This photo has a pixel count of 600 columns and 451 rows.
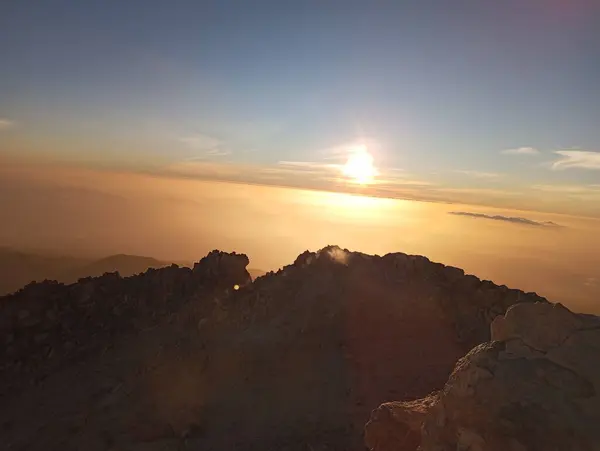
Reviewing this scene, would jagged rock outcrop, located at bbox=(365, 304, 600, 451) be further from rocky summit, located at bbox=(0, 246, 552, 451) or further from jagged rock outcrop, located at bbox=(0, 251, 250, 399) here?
jagged rock outcrop, located at bbox=(0, 251, 250, 399)

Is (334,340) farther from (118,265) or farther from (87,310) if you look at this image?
(118,265)

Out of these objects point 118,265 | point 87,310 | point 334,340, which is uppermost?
point 334,340

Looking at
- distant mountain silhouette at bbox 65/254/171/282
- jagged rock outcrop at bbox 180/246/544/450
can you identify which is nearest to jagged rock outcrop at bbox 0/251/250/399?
jagged rock outcrop at bbox 180/246/544/450

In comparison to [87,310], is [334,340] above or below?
above

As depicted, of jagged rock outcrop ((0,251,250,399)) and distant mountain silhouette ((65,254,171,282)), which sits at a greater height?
jagged rock outcrop ((0,251,250,399))

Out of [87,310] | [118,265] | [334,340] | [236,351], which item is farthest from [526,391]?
[118,265]

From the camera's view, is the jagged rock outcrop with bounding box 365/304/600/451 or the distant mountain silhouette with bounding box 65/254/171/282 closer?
the jagged rock outcrop with bounding box 365/304/600/451

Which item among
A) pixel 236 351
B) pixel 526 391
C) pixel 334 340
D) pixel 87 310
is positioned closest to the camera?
pixel 526 391
